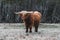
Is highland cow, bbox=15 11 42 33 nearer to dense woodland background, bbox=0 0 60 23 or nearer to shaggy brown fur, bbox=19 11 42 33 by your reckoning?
shaggy brown fur, bbox=19 11 42 33

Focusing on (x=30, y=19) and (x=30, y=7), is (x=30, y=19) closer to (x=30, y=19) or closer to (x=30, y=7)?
(x=30, y=19)

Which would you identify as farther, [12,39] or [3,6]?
[3,6]

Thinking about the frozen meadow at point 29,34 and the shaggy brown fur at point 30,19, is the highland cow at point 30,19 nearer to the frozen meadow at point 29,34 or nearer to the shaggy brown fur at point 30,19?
the shaggy brown fur at point 30,19

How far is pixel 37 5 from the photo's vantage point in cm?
2144

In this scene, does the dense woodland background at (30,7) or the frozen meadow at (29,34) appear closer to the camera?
the frozen meadow at (29,34)

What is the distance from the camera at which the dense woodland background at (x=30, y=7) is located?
20928 millimetres

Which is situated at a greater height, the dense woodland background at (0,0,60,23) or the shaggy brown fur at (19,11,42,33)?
the shaggy brown fur at (19,11,42,33)

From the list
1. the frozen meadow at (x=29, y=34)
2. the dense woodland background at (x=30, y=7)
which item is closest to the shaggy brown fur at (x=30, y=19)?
the frozen meadow at (x=29, y=34)

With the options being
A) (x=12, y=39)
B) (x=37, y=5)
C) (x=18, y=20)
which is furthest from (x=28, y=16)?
(x=37, y=5)

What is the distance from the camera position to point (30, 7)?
21.5 m

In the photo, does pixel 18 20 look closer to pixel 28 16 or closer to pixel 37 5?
pixel 37 5

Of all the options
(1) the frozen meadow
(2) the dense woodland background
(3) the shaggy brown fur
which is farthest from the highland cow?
(2) the dense woodland background

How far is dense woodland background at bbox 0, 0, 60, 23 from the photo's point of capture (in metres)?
20.9

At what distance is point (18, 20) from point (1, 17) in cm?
146
